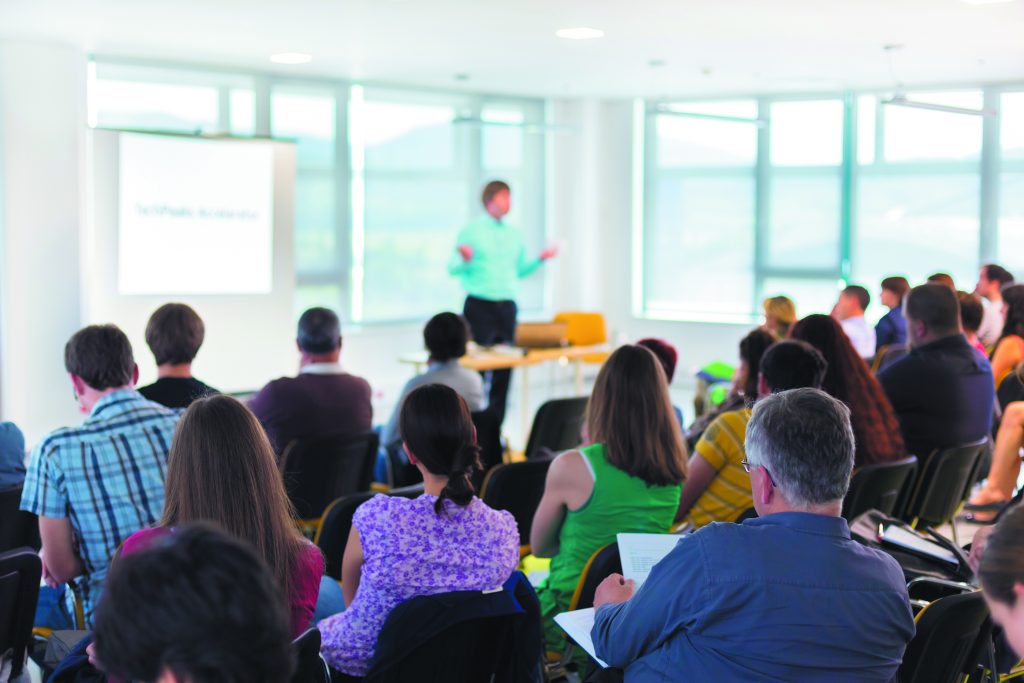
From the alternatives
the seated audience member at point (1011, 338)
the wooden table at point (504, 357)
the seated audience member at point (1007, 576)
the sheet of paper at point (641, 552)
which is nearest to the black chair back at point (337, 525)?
the sheet of paper at point (641, 552)

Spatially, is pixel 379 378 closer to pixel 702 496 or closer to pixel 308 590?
pixel 702 496

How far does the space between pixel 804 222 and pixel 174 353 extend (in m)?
7.92

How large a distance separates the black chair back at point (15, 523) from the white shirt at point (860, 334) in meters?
5.38

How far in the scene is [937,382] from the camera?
15.3 feet

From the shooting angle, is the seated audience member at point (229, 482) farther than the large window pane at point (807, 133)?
No

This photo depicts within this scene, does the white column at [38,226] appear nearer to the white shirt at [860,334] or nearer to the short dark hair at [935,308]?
the white shirt at [860,334]

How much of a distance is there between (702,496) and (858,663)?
1.59 metres

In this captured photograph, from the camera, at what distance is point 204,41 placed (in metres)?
7.43

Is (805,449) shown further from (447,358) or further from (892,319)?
(892,319)

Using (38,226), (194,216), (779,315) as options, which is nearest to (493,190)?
(194,216)

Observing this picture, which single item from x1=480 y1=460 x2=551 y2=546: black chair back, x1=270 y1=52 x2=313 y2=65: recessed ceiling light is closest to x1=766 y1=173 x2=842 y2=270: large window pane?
x1=270 y1=52 x2=313 y2=65: recessed ceiling light

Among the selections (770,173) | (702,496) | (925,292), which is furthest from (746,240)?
(702,496)

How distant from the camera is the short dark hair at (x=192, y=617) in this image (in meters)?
1.08

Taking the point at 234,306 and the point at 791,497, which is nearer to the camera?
the point at 791,497
